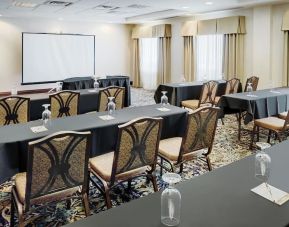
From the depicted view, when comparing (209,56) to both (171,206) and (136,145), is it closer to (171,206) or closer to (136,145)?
(136,145)

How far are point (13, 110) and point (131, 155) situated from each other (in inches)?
85.8

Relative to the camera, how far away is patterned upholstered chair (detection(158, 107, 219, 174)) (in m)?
3.07

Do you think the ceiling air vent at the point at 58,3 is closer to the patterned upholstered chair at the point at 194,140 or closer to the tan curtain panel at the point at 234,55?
the tan curtain panel at the point at 234,55

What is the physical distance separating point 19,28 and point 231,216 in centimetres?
1026

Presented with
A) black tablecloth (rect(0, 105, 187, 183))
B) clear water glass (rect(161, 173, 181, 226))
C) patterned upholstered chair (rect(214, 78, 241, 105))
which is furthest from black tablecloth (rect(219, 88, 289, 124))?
clear water glass (rect(161, 173, 181, 226))

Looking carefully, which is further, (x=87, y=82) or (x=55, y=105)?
(x=87, y=82)

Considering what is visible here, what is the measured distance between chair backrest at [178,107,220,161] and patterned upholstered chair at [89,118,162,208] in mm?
400

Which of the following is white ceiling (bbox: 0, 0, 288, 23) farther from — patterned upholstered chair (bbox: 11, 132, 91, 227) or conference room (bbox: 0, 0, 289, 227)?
patterned upholstered chair (bbox: 11, 132, 91, 227)

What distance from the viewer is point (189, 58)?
9797mm

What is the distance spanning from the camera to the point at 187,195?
1557 millimetres

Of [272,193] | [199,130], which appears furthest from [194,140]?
[272,193]

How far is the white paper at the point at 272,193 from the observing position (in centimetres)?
149

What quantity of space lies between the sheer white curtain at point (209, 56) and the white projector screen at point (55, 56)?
13.5 feet

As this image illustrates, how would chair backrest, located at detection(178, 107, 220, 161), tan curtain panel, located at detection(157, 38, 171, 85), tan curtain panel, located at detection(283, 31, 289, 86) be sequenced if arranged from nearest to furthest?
chair backrest, located at detection(178, 107, 220, 161) → tan curtain panel, located at detection(283, 31, 289, 86) → tan curtain panel, located at detection(157, 38, 171, 85)
